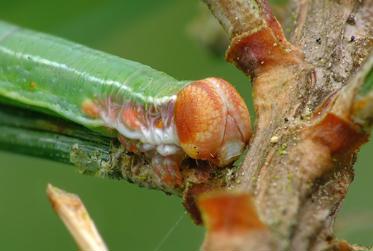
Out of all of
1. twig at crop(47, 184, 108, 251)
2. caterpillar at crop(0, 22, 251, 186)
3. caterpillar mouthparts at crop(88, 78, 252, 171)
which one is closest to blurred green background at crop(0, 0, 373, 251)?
caterpillar at crop(0, 22, 251, 186)

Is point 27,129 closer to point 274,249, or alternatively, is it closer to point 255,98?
point 255,98

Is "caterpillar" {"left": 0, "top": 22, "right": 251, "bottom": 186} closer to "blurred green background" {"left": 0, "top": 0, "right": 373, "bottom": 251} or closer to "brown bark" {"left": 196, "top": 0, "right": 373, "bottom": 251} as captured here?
"brown bark" {"left": 196, "top": 0, "right": 373, "bottom": 251}

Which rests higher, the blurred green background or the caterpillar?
the caterpillar

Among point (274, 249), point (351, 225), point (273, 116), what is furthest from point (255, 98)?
point (351, 225)

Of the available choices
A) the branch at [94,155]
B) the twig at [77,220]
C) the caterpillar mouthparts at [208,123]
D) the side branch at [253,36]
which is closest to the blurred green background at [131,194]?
the branch at [94,155]

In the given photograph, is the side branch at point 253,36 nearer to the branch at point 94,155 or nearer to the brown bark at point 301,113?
the brown bark at point 301,113

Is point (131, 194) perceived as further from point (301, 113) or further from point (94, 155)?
point (301, 113)

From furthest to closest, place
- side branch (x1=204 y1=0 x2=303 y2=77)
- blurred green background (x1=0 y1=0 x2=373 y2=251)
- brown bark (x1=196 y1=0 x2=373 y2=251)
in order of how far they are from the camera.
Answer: blurred green background (x1=0 y1=0 x2=373 y2=251)
side branch (x1=204 y1=0 x2=303 y2=77)
brown bark (x1=196 y1=0 x2=373 y2=251)
